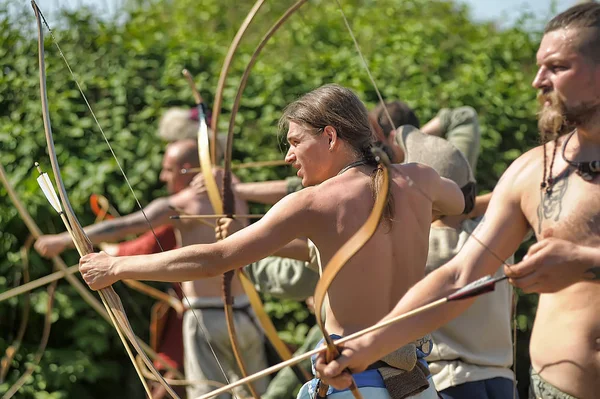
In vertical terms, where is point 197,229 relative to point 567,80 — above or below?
below

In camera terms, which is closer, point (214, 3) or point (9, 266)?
point (9, 266)

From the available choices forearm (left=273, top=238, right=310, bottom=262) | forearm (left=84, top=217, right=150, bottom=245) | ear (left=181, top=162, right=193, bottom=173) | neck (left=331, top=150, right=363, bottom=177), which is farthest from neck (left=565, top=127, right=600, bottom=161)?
ear (left=181, top=162, right=193, bottom=173)

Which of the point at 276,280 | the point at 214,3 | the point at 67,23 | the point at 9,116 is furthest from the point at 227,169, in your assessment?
the point at 214,3

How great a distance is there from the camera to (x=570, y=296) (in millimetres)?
2604

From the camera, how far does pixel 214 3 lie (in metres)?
9.14

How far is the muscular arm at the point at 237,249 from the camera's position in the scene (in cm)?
255

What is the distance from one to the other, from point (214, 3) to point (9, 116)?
3.40 meters

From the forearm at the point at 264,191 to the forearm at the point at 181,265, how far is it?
6.48 ft

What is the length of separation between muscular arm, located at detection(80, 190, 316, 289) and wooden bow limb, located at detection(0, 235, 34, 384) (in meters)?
3.04

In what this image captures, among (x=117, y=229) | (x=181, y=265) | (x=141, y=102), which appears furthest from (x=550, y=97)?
(x=141, y=102)

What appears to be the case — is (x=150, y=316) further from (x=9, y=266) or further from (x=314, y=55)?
(x=314, y=55)

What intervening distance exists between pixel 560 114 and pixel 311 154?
2.16 ft

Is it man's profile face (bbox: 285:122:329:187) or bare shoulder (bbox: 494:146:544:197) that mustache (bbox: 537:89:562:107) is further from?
Result: man's profile face (bbox: 285:122:329:187)

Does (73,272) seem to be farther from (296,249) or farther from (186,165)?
(296,249)
